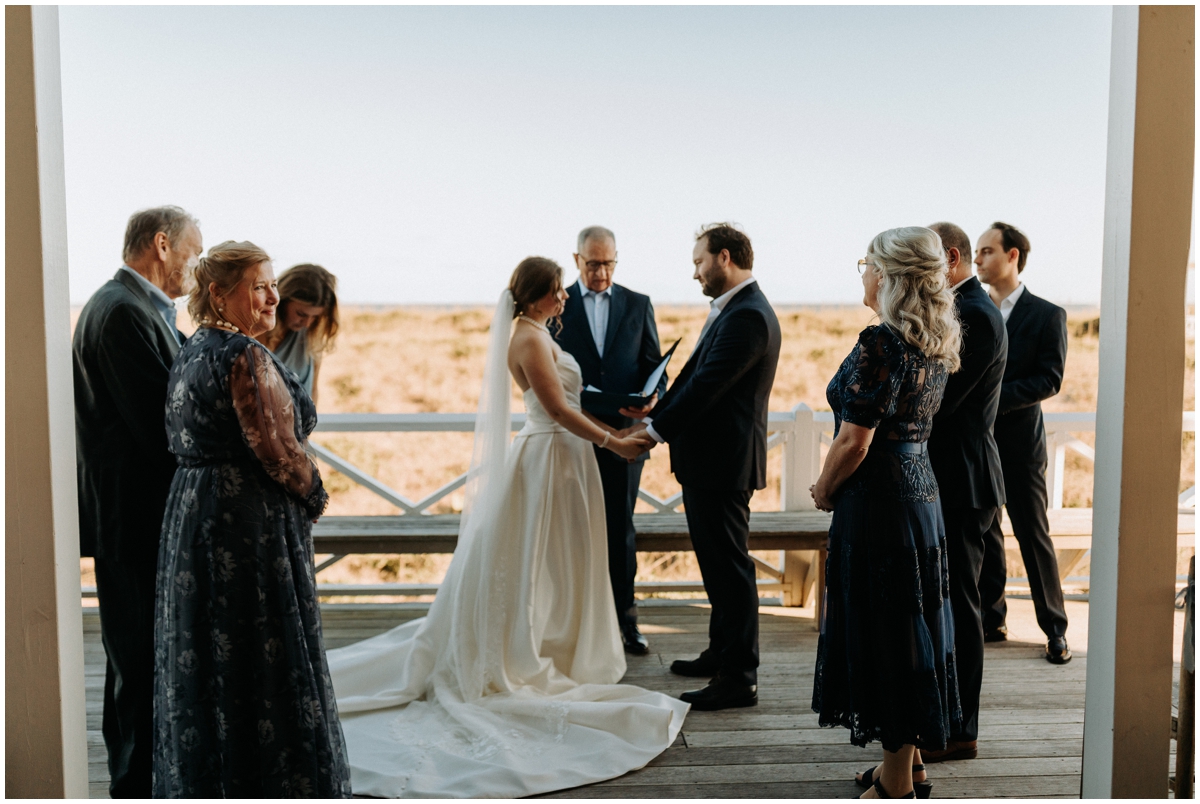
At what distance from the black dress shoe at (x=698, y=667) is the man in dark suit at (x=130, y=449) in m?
2.18

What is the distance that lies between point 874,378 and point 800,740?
1567 mm

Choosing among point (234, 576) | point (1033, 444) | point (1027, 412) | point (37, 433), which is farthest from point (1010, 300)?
point (37, 433)

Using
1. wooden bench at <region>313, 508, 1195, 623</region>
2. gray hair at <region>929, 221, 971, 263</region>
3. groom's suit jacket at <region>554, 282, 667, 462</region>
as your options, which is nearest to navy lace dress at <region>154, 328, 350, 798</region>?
wooden bench at <region>313, 508, 1195, 623</region>

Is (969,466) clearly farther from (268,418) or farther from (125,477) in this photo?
(125,477)

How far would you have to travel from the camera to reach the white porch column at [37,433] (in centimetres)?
205

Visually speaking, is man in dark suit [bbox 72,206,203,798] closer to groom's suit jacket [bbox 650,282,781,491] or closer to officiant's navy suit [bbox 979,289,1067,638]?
groom's suit jacket [bbox 650,282,781,491]

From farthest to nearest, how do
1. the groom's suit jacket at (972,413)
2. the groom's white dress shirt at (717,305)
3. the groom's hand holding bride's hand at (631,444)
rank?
the groom's hand holding bride's hand at (631,444) < the groom's white dress shirt at (717,305) < the groom's suit jacket at (972,413)

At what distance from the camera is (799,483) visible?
5.04m

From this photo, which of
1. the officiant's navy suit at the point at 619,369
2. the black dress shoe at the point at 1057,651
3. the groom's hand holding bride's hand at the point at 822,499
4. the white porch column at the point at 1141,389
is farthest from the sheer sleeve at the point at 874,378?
the black dress shoe at the point at 1057,651

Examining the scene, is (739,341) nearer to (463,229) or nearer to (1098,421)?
(1098,421)

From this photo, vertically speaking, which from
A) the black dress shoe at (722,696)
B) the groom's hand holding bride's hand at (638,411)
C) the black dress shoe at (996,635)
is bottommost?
the black dress shoe at (996,635)

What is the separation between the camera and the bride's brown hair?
3.57 metres

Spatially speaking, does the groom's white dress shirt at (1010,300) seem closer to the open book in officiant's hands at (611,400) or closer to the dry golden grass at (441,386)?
the open book in officiant's hands at (611,400)

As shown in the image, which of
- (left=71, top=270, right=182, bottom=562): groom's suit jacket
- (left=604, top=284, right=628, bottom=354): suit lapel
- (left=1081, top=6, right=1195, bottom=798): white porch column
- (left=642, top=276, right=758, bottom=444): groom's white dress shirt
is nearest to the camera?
(left=1081, top=6, right=1195, bottom=798): white porch column
